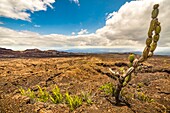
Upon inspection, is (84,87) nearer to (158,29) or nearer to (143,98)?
(143,98)

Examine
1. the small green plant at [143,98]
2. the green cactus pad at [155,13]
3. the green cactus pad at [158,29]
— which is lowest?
the small green plant at [143,98]

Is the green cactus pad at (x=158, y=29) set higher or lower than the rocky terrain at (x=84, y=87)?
higher

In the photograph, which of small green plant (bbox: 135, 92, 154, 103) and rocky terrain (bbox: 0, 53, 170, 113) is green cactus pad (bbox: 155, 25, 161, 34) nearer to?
rocky terrain (bbox: 0, 53, 170, 113)

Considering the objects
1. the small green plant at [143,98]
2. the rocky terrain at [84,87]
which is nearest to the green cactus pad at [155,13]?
the rocky terrain at [84,87]

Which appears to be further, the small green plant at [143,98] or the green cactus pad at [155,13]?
the small green plant at [143,98]

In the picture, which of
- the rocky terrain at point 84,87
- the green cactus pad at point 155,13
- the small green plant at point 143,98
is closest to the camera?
the green cactus pad at point 155,13

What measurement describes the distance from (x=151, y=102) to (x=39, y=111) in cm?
497

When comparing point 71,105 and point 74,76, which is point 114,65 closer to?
point 74,76

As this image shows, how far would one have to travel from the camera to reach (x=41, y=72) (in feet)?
40.5

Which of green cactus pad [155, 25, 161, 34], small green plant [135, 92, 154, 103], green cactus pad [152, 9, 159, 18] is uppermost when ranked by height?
green cactus pad [152, 9, 159, 18]

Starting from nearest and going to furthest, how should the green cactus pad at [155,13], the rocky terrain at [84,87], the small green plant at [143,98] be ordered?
the green cactus pad at [155,13]
the rocky terrain at [84,87]
the small green plant at [143,98]

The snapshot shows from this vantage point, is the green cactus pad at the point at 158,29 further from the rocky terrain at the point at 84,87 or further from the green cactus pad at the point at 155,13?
the rocky terrain at the point at 84,87

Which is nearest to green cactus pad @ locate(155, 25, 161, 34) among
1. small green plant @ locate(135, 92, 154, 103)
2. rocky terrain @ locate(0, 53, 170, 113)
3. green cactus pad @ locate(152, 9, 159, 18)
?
green cactus pad @ locate(152, 9, 159, 18)

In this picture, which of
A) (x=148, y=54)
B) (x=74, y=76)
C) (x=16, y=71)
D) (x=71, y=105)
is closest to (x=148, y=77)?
(x=74, y=76)
